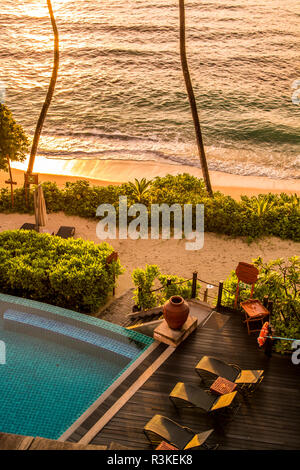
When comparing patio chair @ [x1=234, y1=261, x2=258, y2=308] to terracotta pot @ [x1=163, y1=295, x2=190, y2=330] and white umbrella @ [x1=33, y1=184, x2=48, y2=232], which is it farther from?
white umbrella @ [x1=33, y1=184, x2=48, y2=232]

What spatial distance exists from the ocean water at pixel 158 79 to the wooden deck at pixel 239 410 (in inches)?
640

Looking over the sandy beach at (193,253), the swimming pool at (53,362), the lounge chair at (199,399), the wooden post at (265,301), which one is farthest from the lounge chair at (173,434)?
the sandy beach at (193,253)

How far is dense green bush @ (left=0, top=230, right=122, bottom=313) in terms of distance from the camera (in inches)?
494

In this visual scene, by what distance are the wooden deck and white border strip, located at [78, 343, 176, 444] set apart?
0.24ft

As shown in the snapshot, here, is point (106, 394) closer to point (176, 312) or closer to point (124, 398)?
point (124, 398)

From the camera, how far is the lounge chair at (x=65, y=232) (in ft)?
52.6

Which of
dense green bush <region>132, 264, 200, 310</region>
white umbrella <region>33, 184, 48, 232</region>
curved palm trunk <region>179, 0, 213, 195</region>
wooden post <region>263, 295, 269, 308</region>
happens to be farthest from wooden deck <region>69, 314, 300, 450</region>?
curved palm trunk <region>179, 0, 213, 195</region>

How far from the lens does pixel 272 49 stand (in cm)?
4541

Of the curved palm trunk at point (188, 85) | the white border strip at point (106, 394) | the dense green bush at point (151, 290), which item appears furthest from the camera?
the curved palm trunk at point (188, 85)

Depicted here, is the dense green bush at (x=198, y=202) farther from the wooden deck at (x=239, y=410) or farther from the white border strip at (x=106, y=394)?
the white border strip at (x=106, y=394)

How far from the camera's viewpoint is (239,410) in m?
8.25

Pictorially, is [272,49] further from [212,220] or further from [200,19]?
[212,220]

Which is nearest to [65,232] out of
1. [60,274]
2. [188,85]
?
[60,274]

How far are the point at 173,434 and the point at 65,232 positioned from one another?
32.4ft
